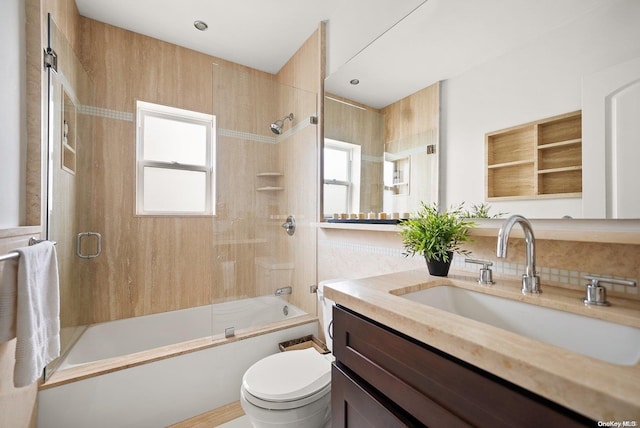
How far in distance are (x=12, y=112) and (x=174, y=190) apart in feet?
4.58

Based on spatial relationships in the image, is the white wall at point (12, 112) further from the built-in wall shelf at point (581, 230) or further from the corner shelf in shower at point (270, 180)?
the built-in wall shelf at point (581, 230)

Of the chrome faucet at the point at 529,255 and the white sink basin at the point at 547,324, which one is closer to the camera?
the white sink basin at the point at 547,324

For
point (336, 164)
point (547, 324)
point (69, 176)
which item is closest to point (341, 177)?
point (336, 164)

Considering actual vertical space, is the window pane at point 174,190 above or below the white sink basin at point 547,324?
above

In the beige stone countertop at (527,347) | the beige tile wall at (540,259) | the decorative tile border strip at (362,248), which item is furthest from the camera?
the decorative tile border strip at (362,248)

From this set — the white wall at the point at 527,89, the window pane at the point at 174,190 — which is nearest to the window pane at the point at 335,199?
the white wall at the point at 527,89

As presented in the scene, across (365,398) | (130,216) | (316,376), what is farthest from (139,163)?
(365,398)

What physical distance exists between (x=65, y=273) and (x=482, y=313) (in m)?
2.25

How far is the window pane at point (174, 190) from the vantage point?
2254mm

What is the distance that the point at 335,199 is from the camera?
1908 mm

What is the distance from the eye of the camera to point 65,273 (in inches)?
62.2

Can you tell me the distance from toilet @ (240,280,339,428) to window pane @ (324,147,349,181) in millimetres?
1187

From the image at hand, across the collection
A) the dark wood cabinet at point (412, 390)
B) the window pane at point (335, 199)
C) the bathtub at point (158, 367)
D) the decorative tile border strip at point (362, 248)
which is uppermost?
the window pane at point (335, 199)

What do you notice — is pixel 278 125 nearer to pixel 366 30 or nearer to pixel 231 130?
pixel 231 130
